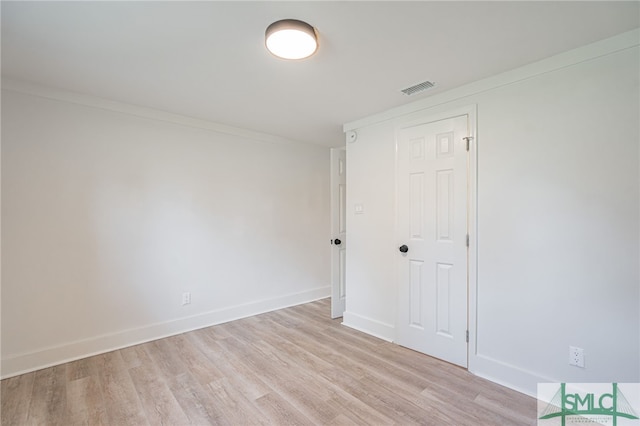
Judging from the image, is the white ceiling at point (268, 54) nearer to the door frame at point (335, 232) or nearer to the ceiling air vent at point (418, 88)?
the ceiling air vent at point (418, 88)

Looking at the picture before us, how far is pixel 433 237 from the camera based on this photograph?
8.67 feet

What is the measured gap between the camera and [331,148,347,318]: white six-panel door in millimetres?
3715

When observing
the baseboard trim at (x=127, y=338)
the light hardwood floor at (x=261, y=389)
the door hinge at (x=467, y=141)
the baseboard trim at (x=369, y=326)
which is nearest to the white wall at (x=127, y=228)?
the baseboard trim at (x=127, y=338)

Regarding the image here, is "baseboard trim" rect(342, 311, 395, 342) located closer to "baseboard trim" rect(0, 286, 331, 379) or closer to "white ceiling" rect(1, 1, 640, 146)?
"baseboard trim" rect(0, 286, 331, 379)

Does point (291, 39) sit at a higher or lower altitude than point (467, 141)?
higher

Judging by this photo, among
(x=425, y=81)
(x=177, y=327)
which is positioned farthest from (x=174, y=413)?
(x=425, y=81)

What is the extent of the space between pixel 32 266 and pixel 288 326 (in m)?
2.40

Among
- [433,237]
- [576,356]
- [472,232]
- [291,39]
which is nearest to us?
[291,39]

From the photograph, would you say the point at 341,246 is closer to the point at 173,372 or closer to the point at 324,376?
the point at 324,376

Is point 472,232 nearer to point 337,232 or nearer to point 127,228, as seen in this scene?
point 337,232

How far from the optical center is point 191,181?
329cm

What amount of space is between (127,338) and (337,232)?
→ 2497 millimetres

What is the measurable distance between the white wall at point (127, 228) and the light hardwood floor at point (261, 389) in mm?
377

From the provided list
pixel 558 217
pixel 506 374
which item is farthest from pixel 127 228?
pixel 558 217
